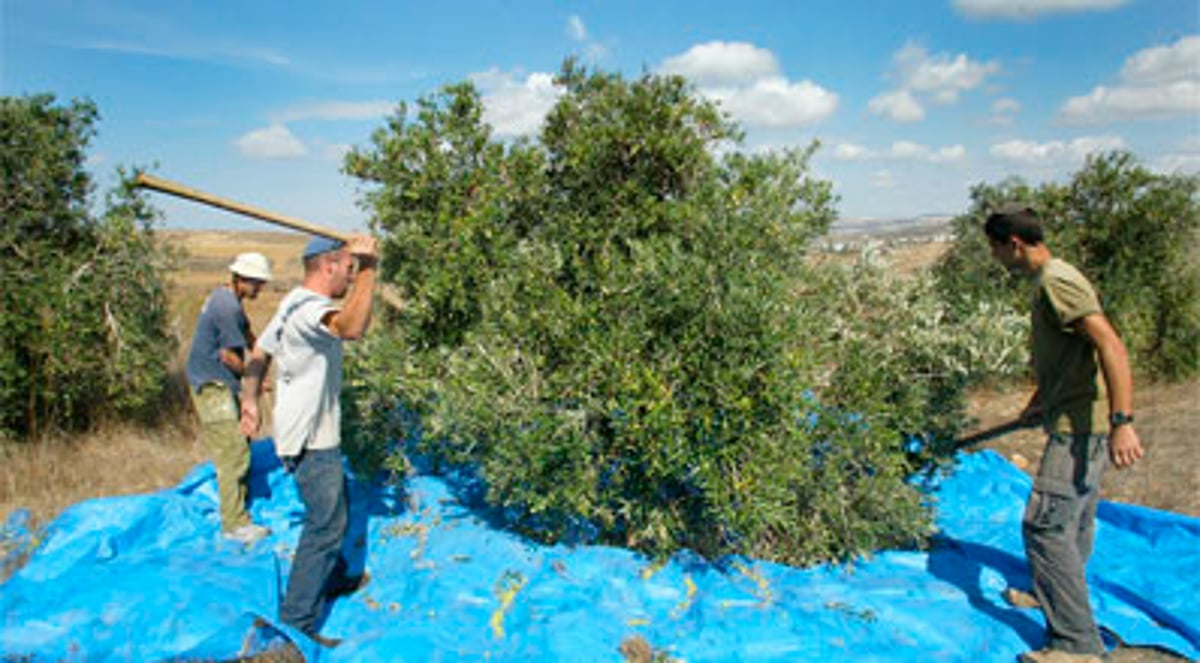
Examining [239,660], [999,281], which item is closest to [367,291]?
[239,660]

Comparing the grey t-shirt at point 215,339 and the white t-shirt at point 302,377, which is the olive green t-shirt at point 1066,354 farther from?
the grey t-shirt at point 215,339

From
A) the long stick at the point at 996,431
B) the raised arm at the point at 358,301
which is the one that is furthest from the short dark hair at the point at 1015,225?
the raised arm at the point at 358,301

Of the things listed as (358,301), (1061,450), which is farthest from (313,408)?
(1061,450)

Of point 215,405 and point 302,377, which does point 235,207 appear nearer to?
point 302,377

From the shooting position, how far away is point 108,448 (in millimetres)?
7227

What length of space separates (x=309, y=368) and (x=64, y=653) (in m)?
2.07

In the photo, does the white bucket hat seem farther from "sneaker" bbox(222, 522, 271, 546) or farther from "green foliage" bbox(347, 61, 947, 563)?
"sneaker" bbox(222, 522, 271, 546)

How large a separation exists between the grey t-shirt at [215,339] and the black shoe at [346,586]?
2.05m

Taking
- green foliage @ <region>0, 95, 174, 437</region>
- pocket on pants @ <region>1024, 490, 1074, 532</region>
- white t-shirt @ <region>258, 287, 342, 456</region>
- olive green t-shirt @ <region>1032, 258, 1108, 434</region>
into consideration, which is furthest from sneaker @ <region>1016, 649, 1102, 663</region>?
green foliage @ <region>0, 95, 174, 437</region>

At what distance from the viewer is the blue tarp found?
12.9ft

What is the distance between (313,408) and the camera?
13.1ft

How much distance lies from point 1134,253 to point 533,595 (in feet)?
31.0

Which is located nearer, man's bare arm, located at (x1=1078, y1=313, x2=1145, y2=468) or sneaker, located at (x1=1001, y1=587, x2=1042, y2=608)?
man's bare arm, located at (x1=1078, y1=313, x2=1145, y2=468)

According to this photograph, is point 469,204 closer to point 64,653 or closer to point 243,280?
point 243,280
